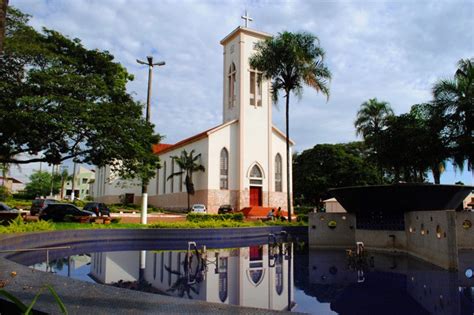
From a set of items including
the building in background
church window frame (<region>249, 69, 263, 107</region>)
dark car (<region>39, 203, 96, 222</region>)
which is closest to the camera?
dark car (<region>39, 203, 96, 222</region>)

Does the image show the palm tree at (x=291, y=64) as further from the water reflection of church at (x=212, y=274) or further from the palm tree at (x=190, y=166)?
the palm tree at (x=190, y=166)

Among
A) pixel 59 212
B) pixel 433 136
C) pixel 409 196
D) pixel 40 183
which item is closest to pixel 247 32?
pixel 433 136

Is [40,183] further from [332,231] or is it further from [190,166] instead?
[332,231]

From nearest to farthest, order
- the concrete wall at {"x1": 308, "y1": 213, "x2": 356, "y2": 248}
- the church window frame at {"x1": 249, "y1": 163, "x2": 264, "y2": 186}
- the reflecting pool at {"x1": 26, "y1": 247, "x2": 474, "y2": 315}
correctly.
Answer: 1. the reflecting pool at {"x1": 26, "y1": 247, "x2": 474, "y2": 315}
2. the concrete wall at {"x1": 308, "y1": 213, "x2": 356, "y2": 248}
3. the church window frame at {"x1": 249, "y1": 163, "x2": 264, "y2": 186}

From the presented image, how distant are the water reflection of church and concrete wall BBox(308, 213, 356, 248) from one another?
369 centimetres

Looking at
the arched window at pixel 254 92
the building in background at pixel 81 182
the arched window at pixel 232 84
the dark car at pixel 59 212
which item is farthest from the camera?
the building in background at pixel 81 182

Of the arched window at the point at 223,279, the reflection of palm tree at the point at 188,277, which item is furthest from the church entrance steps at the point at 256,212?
the reflection of palm tree at the point at 188,277

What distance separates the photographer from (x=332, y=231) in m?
18.1

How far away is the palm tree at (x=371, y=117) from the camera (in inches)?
1513

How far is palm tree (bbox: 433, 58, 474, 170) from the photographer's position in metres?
27.0

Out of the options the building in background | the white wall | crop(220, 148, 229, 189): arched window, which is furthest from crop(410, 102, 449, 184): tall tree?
the building in background

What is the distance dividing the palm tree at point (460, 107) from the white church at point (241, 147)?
1777cm

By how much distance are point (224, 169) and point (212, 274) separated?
103 feet

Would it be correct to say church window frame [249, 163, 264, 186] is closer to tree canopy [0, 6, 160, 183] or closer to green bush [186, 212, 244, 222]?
green bush [186, 212, 244, 222]
